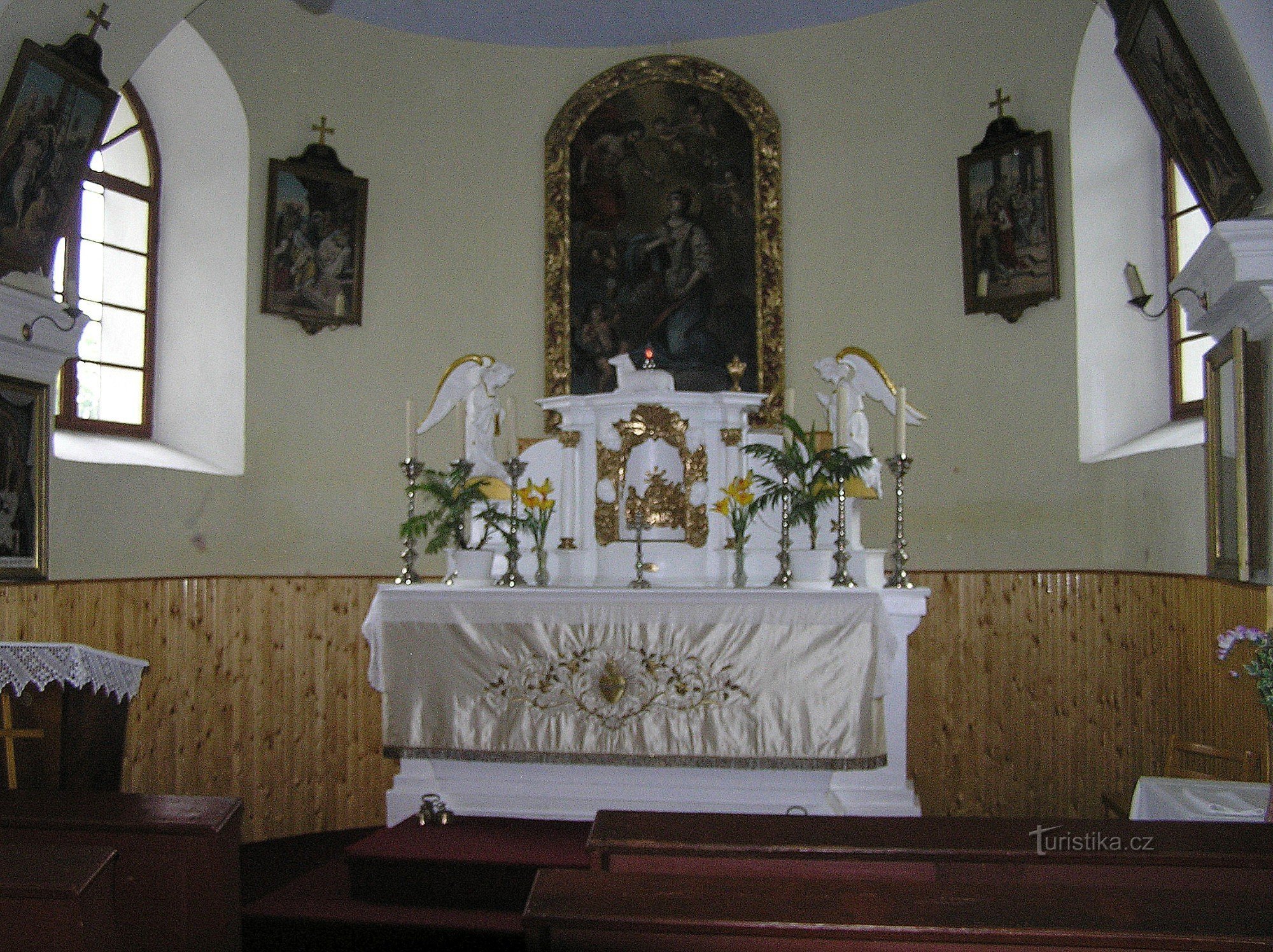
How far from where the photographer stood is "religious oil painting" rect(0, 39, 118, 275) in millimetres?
5449

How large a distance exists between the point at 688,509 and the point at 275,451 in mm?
3187

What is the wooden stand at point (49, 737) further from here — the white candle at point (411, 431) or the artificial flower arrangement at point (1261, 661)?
the artificial flower arrangement at point (1261, 661)

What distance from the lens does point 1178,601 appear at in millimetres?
6703

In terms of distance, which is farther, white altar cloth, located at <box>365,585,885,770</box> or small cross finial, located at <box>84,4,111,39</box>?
small cross finial, located at <box>84,4,111,39</box>

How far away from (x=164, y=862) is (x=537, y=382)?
6.10m

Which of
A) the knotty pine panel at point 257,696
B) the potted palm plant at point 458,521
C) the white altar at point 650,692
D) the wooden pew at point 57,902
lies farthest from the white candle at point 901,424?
the wooden pew at point 57,902

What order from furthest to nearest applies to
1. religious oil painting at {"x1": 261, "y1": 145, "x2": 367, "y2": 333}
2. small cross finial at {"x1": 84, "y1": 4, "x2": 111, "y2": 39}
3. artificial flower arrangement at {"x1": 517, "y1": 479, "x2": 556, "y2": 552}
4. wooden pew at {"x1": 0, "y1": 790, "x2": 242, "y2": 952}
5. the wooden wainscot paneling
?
religious oil painting at {"x1": 261, "y1": 145, "x2": 367, "y2": 333} → the wooden wainscot paneling → artificial flower arrangement at {"x1": 517, "y1": 479, "x2": 556, "y2": 552} → small cross finial at {"x1": 84, "y1": 4, "x2": 111, "y2": 39} → wooden pew at {"x1": 0, "y1": 790, "x2": 242, "y2": 952}

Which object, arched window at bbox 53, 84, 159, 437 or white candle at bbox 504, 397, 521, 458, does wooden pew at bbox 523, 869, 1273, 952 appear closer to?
white candle at bbox 504, 397, 521, 458

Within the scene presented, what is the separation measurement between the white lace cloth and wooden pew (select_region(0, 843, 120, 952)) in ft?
8.72

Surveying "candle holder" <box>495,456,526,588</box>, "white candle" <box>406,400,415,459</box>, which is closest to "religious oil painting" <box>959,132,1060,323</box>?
"candle holder" <box>495,456,526,588</box>

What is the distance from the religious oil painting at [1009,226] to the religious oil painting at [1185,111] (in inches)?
75.9

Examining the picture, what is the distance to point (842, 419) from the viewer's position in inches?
250

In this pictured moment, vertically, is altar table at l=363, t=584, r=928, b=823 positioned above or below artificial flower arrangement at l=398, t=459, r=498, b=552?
below

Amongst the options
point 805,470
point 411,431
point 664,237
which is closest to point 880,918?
point 805,470
